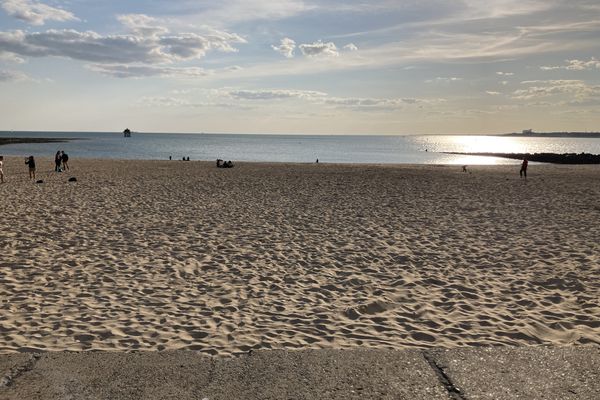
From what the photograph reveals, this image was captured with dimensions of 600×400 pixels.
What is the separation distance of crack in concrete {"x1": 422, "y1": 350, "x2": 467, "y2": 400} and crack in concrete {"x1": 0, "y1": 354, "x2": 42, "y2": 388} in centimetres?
350

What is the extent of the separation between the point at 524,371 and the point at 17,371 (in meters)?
4.35

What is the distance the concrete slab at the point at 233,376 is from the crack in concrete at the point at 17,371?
2.3 inches

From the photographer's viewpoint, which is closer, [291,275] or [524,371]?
[524,371]

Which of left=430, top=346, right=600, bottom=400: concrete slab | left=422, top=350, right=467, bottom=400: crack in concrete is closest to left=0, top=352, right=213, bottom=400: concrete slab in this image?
left=422, top=350, right=467, bottom=400: crack in concrete

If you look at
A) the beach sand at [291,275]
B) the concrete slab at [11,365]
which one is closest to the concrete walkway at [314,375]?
the concrete slab at [11,365]

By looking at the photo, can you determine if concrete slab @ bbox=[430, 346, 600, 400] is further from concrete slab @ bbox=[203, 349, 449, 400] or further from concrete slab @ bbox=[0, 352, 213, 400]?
concrete slab @ bbox=[0, 352, 213, 400]

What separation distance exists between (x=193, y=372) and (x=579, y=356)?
353cm

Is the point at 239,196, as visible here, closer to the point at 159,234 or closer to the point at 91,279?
the point at 159,234

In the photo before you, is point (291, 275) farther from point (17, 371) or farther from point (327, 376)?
point (17, 371)

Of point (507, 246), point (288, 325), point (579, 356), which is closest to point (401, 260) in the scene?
point (507, 246)

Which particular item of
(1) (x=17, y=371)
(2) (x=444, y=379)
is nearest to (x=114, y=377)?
(1) (x=17, y=371)

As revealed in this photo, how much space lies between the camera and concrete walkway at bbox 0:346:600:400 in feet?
11.8

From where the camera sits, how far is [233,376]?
12.8ft

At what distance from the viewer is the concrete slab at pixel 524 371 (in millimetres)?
3609
